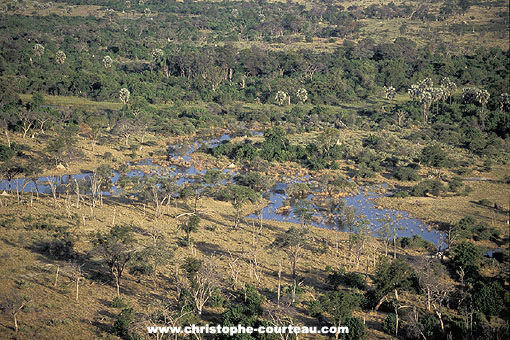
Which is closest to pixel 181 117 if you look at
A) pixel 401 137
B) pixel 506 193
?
pixel 401 137

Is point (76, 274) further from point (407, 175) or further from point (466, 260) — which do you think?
point (407, 175)

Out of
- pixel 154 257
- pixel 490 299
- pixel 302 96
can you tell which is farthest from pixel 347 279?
pixel 302 96

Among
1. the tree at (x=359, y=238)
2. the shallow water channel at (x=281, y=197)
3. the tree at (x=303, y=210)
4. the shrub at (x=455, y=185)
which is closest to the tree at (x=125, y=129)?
the shallow water channel at (x=281, y=197)

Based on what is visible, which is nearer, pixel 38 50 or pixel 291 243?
pixel 291 243

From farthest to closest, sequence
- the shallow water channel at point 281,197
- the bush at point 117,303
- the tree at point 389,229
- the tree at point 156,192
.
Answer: the shallow water channel at point 281,197
the tree at point 156,192
the tree at point 389,229
the bush at point 117,303

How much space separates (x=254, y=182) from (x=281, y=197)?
2775 millimetres

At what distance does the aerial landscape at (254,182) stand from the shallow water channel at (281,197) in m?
0.26

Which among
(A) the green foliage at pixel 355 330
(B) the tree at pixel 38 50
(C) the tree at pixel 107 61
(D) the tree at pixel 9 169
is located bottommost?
(A) the green foliage at pixel 355 330

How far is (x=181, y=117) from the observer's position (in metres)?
74.3

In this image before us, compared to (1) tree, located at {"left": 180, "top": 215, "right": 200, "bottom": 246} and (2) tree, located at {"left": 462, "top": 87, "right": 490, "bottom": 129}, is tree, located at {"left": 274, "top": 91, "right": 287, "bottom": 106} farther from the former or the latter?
(1) tree, located at {"left": 180, "top": 215, "right": 200, "bottom": 246}

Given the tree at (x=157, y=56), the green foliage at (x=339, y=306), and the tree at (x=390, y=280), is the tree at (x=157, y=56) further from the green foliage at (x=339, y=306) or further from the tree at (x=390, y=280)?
the green foliage at (x=339, y=306)

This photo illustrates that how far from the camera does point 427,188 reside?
157 ft

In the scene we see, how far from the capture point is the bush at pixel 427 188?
47.8 m

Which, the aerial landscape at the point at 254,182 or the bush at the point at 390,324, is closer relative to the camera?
the bush at the point at 390,324
